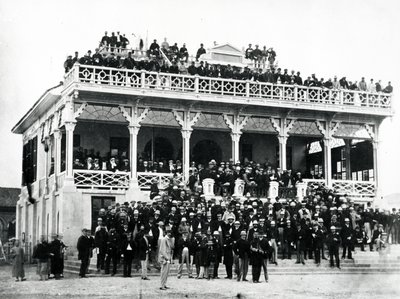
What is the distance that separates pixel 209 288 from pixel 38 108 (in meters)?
20.1

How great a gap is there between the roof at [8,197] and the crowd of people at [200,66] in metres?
29.5

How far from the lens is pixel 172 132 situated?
3616 cm

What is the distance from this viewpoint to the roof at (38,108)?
33.1 metres

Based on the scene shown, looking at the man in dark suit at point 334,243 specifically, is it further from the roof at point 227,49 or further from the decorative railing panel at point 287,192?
the roof at point 227,49

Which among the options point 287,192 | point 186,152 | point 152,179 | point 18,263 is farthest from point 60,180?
point 287,192

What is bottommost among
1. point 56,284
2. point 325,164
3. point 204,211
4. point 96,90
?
point 56,284

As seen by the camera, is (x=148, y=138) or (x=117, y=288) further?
(x=148, y=138)


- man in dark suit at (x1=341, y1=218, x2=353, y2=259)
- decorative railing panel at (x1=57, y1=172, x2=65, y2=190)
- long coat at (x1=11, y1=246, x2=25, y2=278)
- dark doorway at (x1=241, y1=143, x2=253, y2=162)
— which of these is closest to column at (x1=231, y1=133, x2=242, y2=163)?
dark doorway at (x1=241, y1=143, x2=253, y2=162)

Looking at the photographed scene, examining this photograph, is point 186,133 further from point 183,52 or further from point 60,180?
point 60,180

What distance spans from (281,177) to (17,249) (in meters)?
13.0

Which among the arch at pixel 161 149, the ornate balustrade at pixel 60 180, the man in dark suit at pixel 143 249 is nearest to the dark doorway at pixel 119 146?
the arch at pixel 161 149

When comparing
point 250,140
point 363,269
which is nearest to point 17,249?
point 363,269

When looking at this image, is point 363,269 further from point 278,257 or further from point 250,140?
point 250,140

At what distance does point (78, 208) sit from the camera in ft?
101
